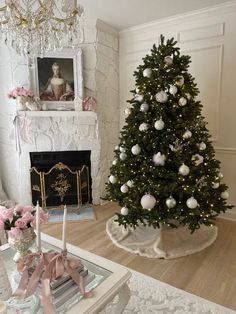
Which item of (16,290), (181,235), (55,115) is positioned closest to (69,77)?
(55,115)

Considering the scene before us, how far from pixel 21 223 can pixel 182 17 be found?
A: 306 cm

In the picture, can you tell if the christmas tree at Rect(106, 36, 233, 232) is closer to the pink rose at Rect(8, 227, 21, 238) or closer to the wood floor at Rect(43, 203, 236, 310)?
the wood floor at Rect(43, 203, 236, 310)

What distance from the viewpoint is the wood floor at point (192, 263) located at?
1.91 meters

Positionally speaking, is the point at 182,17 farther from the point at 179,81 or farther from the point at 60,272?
the point at 60,272

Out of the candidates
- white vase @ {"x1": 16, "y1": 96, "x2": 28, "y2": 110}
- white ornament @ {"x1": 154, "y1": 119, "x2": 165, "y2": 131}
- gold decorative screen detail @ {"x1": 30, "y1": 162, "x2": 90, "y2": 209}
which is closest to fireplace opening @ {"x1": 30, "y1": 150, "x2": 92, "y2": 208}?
gold decorative screen detail @ {"x1": 30, "y1": 162, "x2": 90, "y2": 209}

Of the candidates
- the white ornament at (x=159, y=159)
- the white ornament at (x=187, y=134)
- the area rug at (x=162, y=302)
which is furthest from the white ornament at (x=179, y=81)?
the area rug at (x=162, y=302)

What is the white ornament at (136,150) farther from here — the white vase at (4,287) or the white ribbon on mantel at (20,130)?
the white ribbon on mantel at (20,130)

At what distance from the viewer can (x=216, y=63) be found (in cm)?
296

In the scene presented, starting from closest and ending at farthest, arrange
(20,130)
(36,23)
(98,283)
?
(98,283)
(36,23)
(20,130)

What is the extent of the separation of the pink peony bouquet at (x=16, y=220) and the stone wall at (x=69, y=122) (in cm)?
204

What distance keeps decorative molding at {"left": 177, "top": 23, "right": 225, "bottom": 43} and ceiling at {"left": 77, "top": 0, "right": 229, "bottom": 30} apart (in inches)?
9.0

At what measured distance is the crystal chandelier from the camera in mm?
1579

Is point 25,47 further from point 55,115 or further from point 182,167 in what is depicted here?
point 182,167

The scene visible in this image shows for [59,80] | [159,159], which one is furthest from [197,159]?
[59,80]
